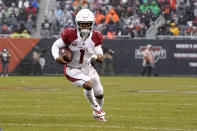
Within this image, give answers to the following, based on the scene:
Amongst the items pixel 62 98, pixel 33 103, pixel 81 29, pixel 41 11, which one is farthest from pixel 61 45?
pixel 41 11

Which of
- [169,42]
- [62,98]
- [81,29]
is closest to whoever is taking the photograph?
[81,29]

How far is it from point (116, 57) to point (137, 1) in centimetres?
363

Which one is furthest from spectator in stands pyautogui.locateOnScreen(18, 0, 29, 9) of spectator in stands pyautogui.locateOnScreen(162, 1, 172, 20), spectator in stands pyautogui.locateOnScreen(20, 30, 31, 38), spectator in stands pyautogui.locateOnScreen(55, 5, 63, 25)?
spectator in stands pyautogui.locateOnScreen(162, 1, 172, 20)

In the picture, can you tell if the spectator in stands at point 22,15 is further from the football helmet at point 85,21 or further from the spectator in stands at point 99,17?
the football helmet at point 85,21

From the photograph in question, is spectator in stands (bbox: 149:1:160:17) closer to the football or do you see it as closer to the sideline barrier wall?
the sideline barrier wall

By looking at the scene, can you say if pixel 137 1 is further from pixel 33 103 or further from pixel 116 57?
pixel 33 103

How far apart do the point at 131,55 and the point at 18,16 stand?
678cm

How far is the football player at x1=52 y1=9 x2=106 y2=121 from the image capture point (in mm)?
9969

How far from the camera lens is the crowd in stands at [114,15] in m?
29.7

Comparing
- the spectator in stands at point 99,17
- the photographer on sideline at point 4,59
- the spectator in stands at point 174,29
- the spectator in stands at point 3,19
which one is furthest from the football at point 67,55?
the spectator in stands at point 3,19

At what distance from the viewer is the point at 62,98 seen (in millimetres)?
14922

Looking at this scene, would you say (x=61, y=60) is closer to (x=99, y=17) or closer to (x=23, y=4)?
(x=99, y=17)

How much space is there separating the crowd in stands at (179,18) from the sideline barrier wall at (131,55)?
0.86 metres

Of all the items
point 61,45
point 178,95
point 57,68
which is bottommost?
point 57,68
